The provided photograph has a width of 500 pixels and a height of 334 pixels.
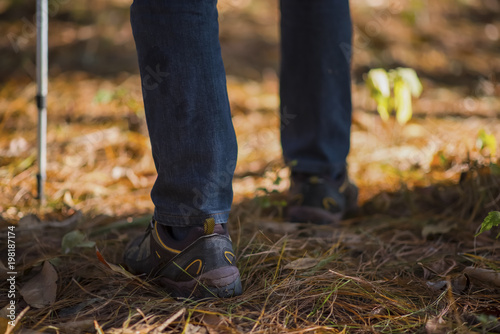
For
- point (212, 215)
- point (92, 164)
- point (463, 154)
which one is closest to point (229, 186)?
point (212, 215)

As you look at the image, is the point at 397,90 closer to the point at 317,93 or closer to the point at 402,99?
the point at 402,99

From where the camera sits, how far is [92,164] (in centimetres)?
229

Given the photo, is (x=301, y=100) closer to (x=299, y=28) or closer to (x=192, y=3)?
(x=299, y=28)

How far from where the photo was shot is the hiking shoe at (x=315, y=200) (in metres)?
1.64

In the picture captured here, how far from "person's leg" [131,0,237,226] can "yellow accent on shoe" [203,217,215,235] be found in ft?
0.04

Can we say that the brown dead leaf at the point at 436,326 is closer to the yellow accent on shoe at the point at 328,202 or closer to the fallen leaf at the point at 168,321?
the fallen leaf at the point at 168,321

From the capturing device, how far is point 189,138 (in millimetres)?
1050

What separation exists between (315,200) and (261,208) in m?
0.24

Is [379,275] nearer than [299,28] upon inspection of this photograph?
Yes

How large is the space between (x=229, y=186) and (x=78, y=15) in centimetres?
391

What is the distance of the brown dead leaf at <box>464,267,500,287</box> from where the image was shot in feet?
3.55

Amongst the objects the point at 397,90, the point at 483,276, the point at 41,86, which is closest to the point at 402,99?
the point at 397,90

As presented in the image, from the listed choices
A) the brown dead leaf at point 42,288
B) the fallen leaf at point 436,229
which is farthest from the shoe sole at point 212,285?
the fallen leaf at point 436,229

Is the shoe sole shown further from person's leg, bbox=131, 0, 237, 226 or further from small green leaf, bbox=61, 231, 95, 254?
small green leaf, bbox=61, 231, 95, 254
